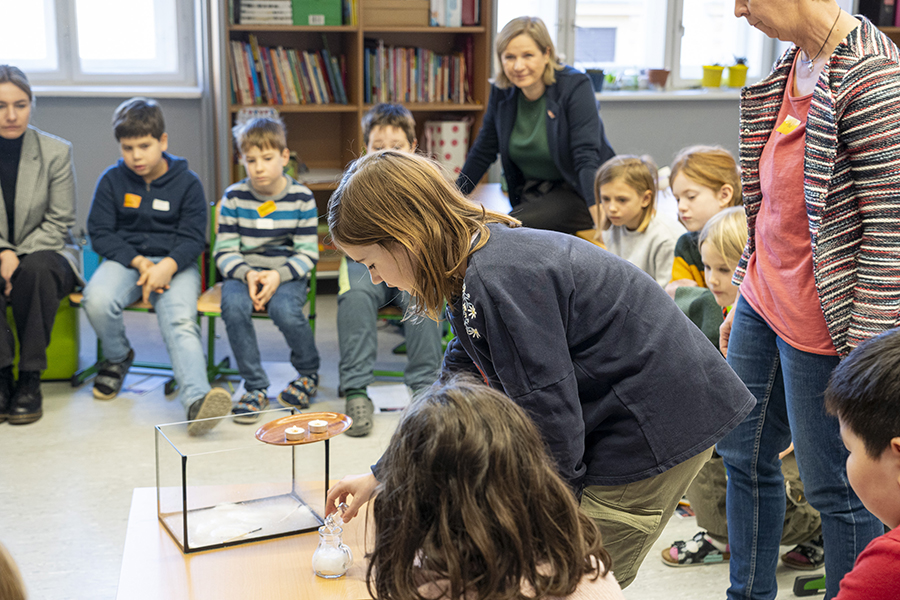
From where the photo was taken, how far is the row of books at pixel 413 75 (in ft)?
14.8

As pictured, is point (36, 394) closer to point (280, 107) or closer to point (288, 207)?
point (288, 207)

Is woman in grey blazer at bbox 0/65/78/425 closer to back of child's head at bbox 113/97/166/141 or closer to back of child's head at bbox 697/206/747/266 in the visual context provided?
back of child's head at bbox 113/97/166/141

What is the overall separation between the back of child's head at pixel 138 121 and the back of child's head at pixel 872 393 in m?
2.86

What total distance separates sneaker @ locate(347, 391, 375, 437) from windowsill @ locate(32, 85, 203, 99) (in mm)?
2366

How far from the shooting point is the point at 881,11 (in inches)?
201

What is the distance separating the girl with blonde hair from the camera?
1.14m

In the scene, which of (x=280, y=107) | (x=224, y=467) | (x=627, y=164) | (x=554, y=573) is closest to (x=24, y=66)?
(x=280, y=107)

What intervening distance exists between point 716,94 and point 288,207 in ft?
9.94

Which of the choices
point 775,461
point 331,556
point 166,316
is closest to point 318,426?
point 331,556

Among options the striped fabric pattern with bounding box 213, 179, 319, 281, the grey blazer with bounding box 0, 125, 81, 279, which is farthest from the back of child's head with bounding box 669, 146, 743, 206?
the grey blazer with bounding box 0, 125, 81, 279

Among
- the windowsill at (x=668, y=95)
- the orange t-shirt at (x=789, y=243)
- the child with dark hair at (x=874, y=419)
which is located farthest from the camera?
the windowsill at (x=668, y=95)

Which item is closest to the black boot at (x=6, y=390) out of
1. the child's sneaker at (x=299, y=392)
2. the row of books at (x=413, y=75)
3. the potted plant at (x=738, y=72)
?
the child's sneaker at (x=299, y=392)

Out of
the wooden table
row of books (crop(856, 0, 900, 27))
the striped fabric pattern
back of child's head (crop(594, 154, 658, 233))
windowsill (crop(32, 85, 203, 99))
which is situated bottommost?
the wooden table

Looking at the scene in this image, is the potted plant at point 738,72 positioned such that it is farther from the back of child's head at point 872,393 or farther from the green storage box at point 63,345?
the back of child's head at point 872,393
